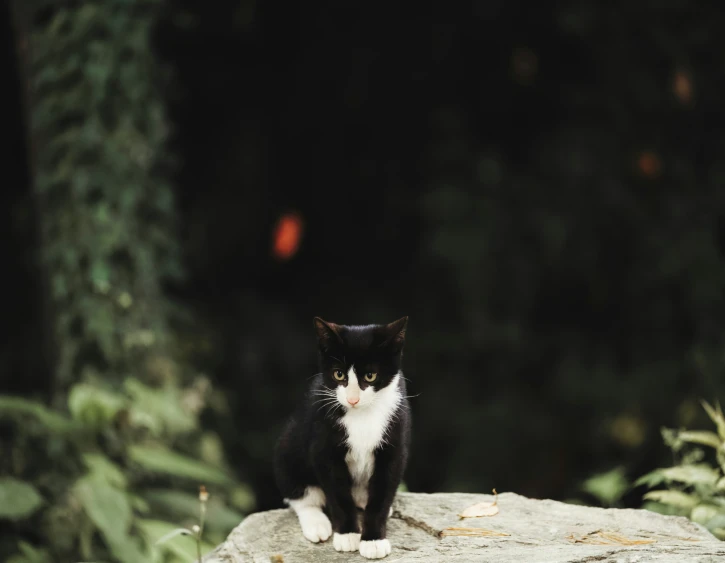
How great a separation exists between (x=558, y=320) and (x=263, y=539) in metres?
3.76

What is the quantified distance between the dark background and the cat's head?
9.47 feet

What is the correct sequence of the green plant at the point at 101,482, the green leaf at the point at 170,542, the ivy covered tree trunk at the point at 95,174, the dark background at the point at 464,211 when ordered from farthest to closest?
the dark background at the point at 464,211, the ivy covered tree trunk at the point at 95,174, the green plant at the point at 101,482, the green leaf at the point at 170,542

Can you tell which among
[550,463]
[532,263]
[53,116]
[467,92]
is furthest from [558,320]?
[53,116]

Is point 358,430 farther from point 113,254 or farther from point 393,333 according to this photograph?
point 113,254

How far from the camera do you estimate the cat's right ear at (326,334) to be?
2459mm

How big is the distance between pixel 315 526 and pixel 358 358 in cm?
58

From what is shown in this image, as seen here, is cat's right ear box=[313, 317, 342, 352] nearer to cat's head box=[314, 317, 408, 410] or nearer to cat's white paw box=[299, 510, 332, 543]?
cat's head box=[314, 317, 408, 410]

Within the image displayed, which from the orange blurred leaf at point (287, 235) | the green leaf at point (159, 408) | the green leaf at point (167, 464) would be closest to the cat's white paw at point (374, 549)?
the green leaf at point (167, 464)

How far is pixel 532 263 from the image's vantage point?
5.67 m

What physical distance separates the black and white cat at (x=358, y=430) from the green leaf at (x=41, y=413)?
170 cm

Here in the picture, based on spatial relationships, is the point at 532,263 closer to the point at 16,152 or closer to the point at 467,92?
the point at 467,92

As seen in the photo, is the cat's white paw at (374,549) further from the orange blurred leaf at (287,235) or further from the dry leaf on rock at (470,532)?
the orange blurred leaf at (287,235)

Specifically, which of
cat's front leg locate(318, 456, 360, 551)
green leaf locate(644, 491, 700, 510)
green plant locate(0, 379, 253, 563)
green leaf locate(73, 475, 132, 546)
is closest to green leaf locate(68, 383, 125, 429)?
green plant locate(0, 379, 253, 563)

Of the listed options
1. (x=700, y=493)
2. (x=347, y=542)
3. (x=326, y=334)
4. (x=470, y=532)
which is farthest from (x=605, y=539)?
(x=326, y=334)
